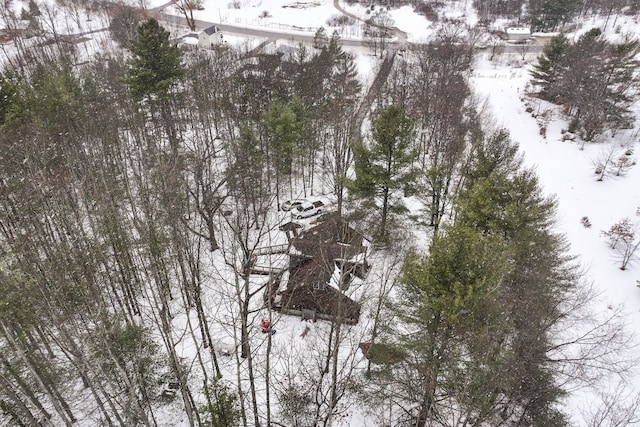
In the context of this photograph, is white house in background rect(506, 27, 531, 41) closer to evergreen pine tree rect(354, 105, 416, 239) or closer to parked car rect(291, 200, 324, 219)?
evergreen pine tree rect(354, 105, 416, 239)

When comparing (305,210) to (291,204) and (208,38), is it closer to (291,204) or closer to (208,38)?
(291,204)

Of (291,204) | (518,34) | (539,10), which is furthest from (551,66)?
(291,204)

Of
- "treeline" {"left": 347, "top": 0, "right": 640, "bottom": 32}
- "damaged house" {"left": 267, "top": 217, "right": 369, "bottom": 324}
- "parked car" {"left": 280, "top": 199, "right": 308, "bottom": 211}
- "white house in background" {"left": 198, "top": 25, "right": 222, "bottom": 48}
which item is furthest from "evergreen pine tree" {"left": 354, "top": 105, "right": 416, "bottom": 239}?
"treeline" {"left": 347, "top": 0, "right": 640, "bottom": 32}

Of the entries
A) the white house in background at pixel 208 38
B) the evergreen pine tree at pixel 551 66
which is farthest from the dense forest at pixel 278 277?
the white house in background at pixel 208 38

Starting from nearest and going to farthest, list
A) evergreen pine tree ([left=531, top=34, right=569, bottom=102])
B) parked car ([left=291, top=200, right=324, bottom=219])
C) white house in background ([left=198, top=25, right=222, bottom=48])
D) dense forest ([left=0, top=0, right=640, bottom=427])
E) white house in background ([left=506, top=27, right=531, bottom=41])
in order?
1. dense forest ([left=0, top=0, right=640, bottom=427])
2. parked car ([left=291, top=200, right=324, bottom=219])
3. evergreen pine tree ([left=531, top=34, right=569, bottom=102])
4. white house in background ([left=198, top=25, right=222, bottom=48])
5. white house in background ([left=506, top=27, right=531, bottom=41])

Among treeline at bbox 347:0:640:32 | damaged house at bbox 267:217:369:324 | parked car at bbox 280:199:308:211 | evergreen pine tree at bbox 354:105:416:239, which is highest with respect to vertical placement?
treeline at bbox 347:0:640:32

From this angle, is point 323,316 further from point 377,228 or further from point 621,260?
point 621,260

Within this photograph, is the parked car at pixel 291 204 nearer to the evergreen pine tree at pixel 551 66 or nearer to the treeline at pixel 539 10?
the evergreen pine tree at pixel 551 66
